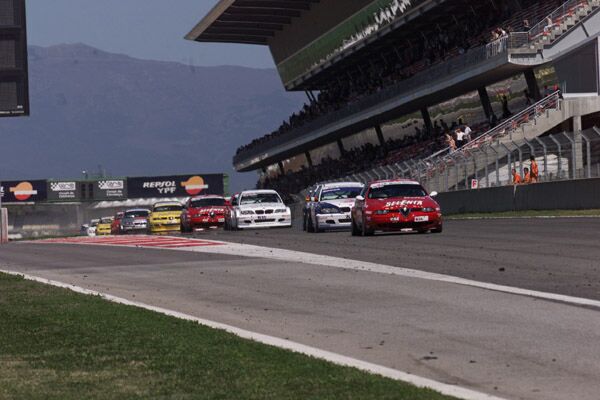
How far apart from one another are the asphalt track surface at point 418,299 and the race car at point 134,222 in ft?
102

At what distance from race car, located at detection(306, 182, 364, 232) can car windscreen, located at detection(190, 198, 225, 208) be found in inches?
443

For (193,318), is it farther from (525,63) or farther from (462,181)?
(525,63)

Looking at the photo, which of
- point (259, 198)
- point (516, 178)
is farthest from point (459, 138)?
point (516, 178)

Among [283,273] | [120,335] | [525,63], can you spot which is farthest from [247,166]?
[120,335]

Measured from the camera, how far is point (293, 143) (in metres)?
86.9

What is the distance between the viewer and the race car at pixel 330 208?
36125 mm

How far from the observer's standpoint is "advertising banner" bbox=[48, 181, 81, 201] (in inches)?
5261

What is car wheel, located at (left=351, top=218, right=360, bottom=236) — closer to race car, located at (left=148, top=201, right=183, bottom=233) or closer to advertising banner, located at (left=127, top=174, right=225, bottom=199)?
race car, located at (left=148, top=201, right=183, bottom=233)

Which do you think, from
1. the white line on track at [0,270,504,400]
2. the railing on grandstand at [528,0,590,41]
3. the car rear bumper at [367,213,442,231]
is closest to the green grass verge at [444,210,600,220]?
the car rear bumper at [367,213,442,231]

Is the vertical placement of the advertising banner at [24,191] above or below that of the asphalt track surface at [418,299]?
above

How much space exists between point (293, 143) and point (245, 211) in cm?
4486

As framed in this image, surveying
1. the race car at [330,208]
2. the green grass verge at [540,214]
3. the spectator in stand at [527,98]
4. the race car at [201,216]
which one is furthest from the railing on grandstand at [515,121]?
the race car at [330,208]

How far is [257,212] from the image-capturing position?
4231 centimetres

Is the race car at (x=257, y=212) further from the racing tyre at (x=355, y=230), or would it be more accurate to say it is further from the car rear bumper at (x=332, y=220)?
the racing tyre at (x=355, y=230)
